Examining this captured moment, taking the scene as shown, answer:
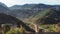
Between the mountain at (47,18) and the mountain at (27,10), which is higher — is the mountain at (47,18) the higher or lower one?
the lower one

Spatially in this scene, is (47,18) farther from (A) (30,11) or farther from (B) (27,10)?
(B) (27,10)

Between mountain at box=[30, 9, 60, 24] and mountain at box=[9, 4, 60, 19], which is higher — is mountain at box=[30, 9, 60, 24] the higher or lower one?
the lower one

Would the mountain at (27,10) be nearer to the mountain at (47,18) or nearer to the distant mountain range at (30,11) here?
the distant mountain range at (30,11)

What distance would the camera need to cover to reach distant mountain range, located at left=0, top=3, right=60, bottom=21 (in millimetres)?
8045

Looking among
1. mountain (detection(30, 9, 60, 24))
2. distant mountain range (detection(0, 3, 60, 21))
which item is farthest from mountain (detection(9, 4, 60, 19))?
mountain (detection(30, 9, 60, 24))

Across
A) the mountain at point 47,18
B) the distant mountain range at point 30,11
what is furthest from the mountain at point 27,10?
the mountain at point 47,18

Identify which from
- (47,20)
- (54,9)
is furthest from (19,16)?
(54,9)

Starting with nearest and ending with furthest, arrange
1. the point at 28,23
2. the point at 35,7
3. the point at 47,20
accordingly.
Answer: the point at 28,23 < the point at 47,20 < the point at 35,7

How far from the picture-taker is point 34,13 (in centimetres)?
865

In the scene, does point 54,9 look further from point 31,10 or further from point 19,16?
point 19,16

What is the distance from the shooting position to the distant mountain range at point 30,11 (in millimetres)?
8045

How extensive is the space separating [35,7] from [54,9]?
104cm

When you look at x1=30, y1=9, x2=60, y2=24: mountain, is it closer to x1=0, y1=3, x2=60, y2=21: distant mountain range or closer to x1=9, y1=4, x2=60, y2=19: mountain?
x1=0, y1=3, x2=60, y2=21: distant mountain range

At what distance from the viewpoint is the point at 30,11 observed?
8867 mm
